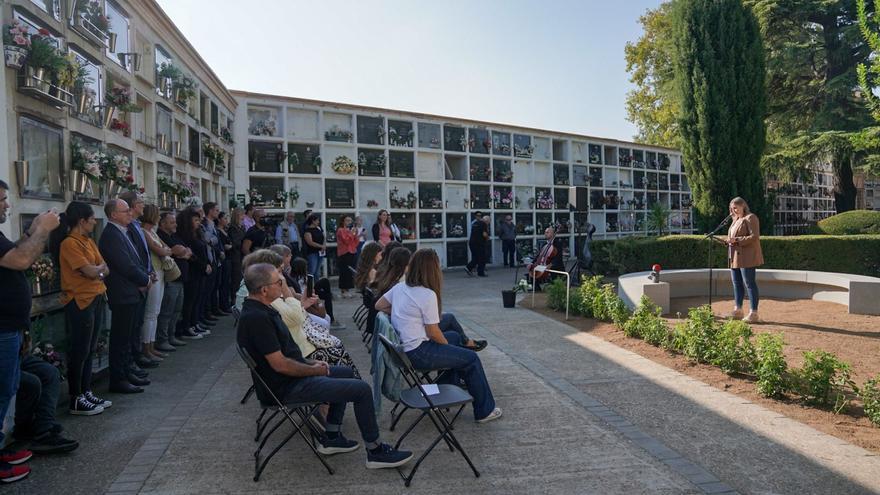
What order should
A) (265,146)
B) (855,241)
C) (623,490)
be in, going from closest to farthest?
(623,490)
(855,241)
(265,146)

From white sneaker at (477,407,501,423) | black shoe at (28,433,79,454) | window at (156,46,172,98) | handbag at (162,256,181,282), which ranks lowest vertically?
white sneaker at (477,407,501,423)

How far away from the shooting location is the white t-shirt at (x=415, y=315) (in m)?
3.98

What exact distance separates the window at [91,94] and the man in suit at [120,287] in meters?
1.26

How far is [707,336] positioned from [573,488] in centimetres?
311

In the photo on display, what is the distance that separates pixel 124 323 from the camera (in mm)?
4809

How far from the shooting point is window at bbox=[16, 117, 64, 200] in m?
4.50

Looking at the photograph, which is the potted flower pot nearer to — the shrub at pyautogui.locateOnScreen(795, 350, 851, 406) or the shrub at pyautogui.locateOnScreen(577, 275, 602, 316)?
the shrub at pyautogui.locateOnScreen(577, 275, 602, 316)

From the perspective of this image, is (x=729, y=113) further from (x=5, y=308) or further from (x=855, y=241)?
(x=5, y=308)

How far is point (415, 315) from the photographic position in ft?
13.1

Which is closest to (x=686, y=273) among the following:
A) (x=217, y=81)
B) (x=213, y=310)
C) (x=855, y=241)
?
(x=855, y=241)

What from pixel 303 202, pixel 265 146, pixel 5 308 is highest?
pixel 265 146

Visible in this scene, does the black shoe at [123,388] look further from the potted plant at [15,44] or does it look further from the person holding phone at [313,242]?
the person holding phone at [313,242]

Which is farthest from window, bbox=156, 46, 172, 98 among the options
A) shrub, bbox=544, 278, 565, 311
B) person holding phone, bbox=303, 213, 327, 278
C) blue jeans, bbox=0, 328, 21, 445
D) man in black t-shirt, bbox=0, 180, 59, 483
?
shrub, bbox=544, 278, 565, 311

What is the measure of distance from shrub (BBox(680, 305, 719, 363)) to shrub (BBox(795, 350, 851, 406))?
1010mm
